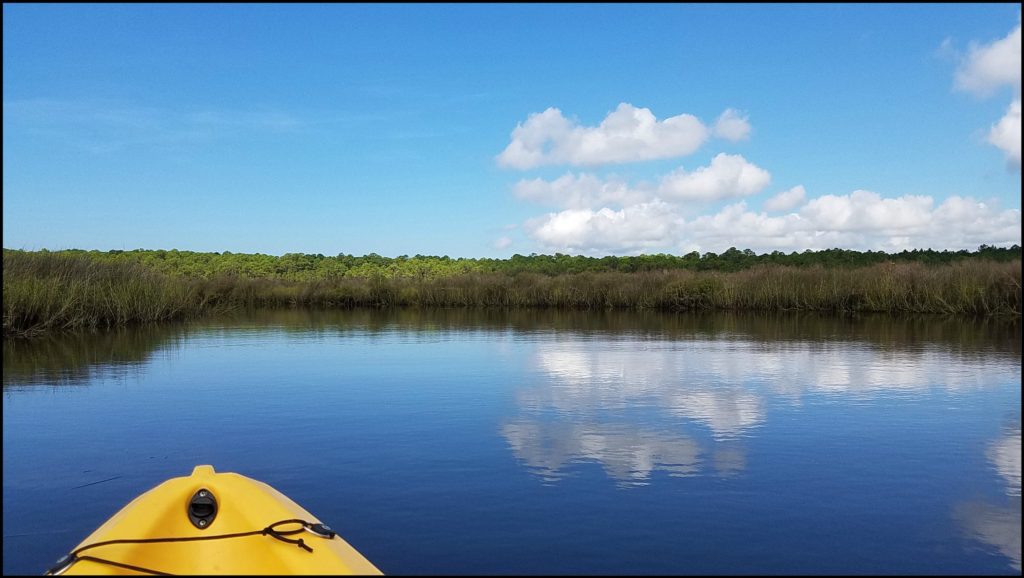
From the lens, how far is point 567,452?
568 centimetres

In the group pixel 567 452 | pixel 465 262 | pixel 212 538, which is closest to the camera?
pixel 212 538

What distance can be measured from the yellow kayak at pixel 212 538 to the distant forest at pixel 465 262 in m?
29.4

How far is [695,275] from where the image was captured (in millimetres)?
27734

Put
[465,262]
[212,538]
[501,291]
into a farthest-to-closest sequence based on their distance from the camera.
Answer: [465,262], [501,291], [212,538]

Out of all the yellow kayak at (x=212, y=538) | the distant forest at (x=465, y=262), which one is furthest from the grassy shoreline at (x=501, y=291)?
the yellow kayak at (x=212, y=538)

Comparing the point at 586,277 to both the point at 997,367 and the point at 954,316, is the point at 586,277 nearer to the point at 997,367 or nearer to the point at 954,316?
the point at 954,316

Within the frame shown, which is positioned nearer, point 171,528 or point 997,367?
point 171,528

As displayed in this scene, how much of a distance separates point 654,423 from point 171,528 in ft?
14.0

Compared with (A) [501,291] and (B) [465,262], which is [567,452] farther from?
(B) [465,262]

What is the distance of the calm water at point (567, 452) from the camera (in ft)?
12.7

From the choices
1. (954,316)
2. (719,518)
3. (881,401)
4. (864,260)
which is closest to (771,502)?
(719,518)

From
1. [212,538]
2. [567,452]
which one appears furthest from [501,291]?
[212,538]

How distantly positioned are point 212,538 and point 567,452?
112 inches

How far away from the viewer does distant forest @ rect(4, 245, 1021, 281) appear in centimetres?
3634
